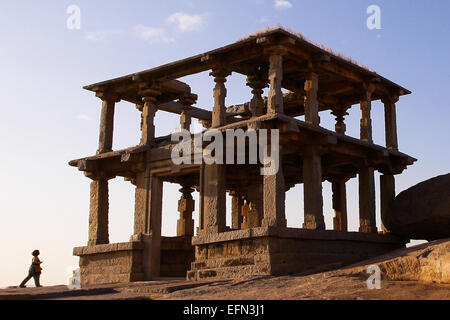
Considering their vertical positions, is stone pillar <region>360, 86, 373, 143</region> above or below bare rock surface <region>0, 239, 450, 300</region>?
above

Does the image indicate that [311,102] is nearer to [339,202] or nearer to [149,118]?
[149,118]

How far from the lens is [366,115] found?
55.9ft

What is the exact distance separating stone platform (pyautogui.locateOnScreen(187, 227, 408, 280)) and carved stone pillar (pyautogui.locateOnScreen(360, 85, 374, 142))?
297 centimetres

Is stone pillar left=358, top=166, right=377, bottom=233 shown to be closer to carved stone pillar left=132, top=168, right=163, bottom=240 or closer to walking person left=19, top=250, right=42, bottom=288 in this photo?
carved stone pillar left=132, top=168, right=163, bottom=240

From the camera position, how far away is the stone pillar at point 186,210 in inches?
791

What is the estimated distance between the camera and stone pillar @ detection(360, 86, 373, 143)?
16.9 m

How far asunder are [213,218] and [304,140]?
2.79 m

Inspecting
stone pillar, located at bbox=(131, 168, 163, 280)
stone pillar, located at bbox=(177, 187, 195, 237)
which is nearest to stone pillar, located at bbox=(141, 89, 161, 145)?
stone pillar, located at bbox=(131, 168, 163, 280)

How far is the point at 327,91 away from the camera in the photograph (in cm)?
1808

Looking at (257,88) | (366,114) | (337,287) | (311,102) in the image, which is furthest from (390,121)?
(337,287)

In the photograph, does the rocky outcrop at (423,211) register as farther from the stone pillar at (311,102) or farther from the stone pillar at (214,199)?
the stone pillar at (214,199)

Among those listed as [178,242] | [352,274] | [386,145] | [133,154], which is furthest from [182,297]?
[386,145]
